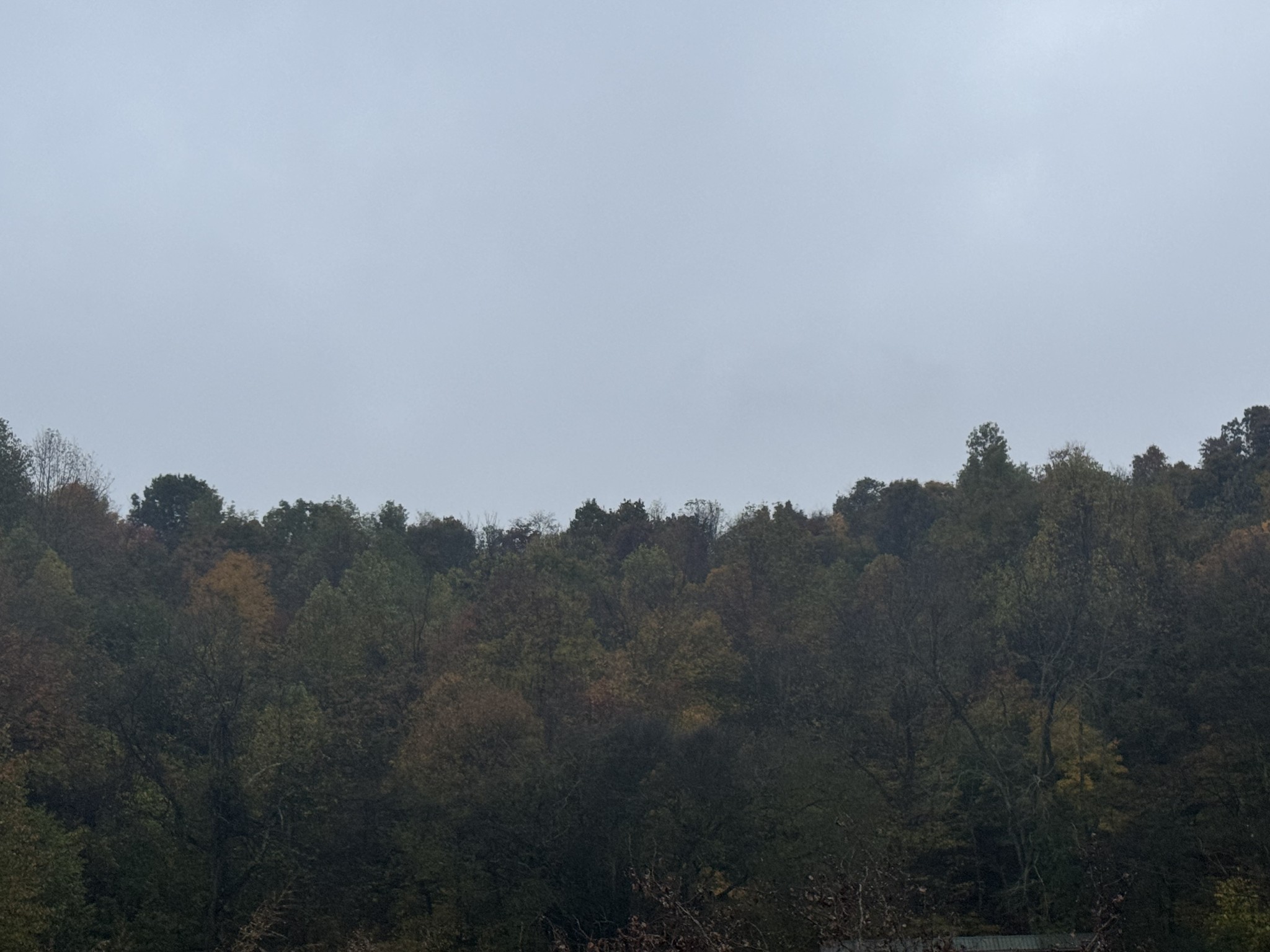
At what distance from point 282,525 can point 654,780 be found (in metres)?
57.4

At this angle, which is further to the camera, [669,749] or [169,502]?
[169,502]

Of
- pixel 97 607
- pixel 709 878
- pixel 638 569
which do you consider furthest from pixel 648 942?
pixel 638 569

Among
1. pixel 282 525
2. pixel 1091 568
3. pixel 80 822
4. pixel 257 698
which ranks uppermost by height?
pixel 282 525

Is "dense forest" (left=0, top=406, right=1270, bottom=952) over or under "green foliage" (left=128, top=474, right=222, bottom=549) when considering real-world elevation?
under

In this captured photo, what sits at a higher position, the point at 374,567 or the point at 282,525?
the point at 282,525

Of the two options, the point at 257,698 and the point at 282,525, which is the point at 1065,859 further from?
the point at 282,525

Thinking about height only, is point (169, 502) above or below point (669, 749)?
above

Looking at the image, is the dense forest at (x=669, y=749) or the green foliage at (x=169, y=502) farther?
the green foliage at (x=169, y=502)

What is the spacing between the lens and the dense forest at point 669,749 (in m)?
34.3

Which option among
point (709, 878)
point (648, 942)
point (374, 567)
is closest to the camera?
point (648, 942)

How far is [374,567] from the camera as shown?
221ft

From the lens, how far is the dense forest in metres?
34.3

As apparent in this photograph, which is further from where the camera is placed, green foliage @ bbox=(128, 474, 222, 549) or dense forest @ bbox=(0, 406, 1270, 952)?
green foliage @ bbox=(128, 474, 222, 549)

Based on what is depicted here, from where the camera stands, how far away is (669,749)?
38656 millimetres
